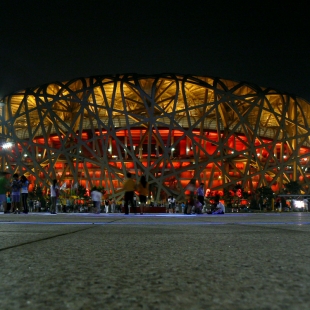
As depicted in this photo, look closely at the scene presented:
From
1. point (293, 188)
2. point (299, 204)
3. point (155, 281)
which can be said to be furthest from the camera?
point (293, 188)

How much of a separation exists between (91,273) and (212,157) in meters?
44.1

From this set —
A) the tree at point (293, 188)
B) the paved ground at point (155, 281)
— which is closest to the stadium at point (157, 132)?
the tree at point (293, 188)

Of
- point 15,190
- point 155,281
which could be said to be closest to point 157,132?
point 15,190

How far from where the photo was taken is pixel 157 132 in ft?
147

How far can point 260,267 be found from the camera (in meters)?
1.81

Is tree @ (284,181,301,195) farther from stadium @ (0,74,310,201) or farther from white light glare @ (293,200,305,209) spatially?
white light glare @ (293,200,305,209)

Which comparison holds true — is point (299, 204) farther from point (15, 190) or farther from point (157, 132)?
point (15, 190)

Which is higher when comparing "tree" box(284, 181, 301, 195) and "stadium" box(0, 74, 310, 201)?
"stadium" box(0, 74, 310, 201)

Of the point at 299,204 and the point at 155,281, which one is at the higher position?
the point at 299,204

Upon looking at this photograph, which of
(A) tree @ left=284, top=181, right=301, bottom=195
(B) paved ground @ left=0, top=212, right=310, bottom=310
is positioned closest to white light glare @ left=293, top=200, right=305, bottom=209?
(A) tree @ left=284, top=181, right=301, bottom=195

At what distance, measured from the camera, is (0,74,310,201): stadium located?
44844 millimetres

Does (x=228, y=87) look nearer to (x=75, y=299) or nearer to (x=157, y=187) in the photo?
(x=157, y=187)

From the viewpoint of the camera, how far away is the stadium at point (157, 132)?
44.8m

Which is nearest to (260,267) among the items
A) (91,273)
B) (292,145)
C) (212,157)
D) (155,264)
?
(155,264)
